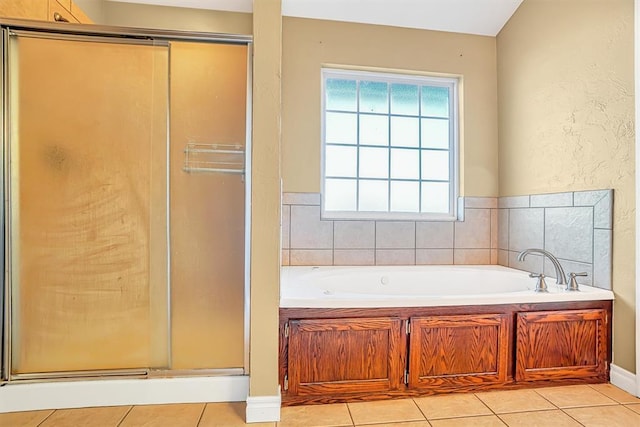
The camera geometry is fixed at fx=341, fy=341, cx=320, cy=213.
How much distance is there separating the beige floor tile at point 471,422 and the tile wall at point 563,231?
1103 millimetres

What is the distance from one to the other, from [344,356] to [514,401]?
922mm

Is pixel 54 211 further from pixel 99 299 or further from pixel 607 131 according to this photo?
pixel 607 131

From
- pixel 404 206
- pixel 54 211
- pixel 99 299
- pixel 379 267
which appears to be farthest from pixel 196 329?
pixel 404 206

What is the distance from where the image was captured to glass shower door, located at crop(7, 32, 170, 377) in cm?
172

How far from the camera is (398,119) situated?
9.82 feet

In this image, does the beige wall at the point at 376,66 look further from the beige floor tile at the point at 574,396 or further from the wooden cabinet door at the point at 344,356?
the beige floor tile at the point at 574,396

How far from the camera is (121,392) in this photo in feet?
5.66

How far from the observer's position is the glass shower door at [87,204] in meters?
1.72

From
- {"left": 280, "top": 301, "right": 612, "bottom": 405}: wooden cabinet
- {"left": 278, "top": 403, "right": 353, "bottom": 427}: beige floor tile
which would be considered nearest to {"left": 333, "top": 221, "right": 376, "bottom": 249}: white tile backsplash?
{"left": 280, "top": 301, "right": 612, "bottom": 405}: wooden cabinet

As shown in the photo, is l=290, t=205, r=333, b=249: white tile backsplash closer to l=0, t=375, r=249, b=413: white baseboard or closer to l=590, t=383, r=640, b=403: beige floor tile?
l=0, t=375, r=249, b=413: white baseboard

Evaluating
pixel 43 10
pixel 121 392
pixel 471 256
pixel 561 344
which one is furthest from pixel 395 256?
pixel 43 10

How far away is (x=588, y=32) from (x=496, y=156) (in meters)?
1.07

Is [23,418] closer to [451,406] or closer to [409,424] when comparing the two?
[409,424]

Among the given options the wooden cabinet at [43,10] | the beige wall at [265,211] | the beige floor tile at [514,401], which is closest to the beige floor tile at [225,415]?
the beige wall at [265,211]
